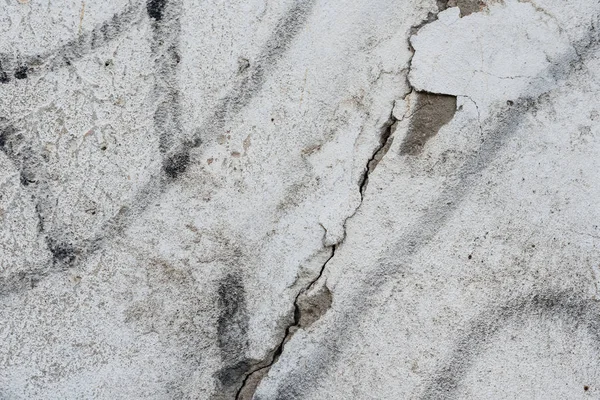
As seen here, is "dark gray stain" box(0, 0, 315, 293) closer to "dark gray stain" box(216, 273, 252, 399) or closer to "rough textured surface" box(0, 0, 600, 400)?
"rough textured surface" box(0, 0, 600, 400)

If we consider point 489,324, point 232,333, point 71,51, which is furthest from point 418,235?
point 71,51

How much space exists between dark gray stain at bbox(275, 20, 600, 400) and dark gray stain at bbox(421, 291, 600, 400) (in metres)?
0.18

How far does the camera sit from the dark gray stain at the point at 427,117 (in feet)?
3.79

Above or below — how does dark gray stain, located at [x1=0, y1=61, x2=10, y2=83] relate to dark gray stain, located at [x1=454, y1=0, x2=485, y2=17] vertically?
below

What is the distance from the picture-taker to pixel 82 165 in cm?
114

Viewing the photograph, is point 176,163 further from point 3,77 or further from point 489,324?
point 489,324

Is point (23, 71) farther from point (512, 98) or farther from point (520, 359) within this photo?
point (520, 359)

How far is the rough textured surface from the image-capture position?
1.15 m

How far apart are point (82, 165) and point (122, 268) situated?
0.68 feet

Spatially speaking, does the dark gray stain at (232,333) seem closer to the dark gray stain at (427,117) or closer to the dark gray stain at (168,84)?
the dark gray stain at (168,84)

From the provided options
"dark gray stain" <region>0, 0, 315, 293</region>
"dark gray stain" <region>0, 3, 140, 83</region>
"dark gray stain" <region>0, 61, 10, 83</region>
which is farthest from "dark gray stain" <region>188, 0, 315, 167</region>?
"dark gray stain" <region>0, 61, 10, 83</region>

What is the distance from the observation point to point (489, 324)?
116 cm

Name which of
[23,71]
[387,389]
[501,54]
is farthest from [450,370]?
[23,71]

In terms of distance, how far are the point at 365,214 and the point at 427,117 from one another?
0.72ft
